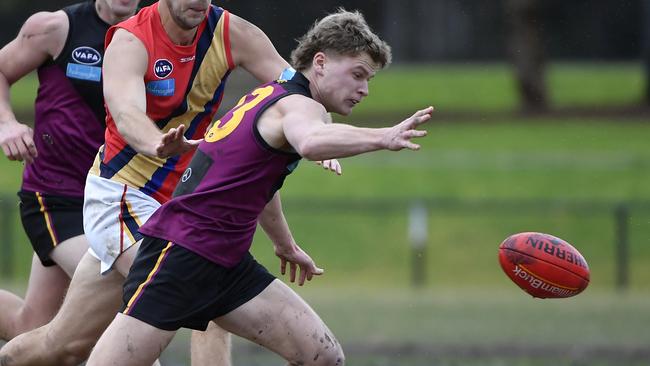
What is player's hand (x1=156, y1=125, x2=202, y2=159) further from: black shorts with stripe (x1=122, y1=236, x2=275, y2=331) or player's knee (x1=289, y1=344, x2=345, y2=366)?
player's knee (x1=289, y1=344, x2=345, y2=366)

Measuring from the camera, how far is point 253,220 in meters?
5.75

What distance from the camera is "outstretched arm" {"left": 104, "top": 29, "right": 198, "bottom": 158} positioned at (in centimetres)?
577

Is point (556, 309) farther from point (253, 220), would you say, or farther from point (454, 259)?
point (253, 220)

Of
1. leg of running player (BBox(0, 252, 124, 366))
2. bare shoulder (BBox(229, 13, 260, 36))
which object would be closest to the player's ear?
bare shoulder (BBox(229, 13, 260, 36))

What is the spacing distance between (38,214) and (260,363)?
10.8ft

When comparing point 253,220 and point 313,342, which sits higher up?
point 253,220

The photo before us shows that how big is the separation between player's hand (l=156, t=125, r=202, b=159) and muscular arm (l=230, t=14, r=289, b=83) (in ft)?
2.75

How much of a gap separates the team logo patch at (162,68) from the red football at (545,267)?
5.98 ft

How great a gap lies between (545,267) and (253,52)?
174 centimetres

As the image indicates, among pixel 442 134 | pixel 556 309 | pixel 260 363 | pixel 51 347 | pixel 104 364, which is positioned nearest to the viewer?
pixel 104 364

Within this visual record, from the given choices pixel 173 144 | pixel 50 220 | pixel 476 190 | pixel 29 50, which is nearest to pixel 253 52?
pixel 173 144

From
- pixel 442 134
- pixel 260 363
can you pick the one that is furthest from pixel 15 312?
pixel 442 134

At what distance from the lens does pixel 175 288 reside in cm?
559

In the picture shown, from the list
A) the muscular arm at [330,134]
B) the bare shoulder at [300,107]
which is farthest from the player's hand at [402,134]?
the bare shoulder at [300,107]
